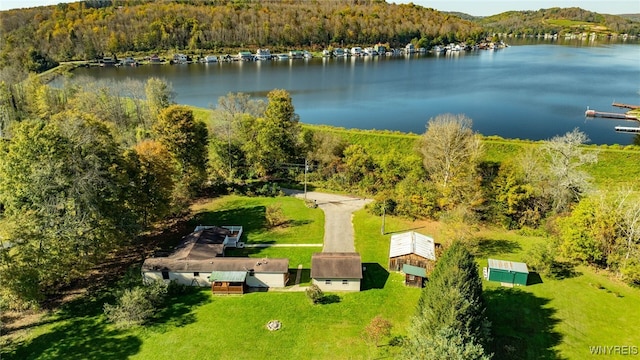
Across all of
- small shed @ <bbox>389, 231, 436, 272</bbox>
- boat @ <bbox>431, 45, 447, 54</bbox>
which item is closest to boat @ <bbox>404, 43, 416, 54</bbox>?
boat @ <bbox>431, 45, 447, 54</bbox>

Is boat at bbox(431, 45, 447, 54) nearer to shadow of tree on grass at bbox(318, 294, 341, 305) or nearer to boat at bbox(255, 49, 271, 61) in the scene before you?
boat at bbox(255, 49, 271, 61)

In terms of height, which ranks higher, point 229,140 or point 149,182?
point 229,140

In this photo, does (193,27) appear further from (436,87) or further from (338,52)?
(436,87)

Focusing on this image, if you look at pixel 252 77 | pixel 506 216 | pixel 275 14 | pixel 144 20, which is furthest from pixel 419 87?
pixel 144 20

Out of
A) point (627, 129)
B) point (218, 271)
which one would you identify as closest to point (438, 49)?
point (627, 129)

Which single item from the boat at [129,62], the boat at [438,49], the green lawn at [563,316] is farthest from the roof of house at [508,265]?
the boat at [438,49]

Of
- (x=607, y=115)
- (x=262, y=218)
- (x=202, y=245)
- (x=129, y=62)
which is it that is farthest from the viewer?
(x=129, y=62)
